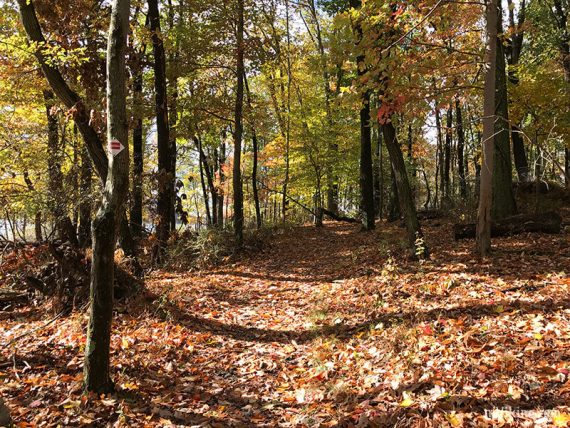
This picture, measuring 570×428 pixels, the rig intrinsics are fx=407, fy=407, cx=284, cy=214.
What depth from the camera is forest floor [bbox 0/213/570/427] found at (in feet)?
12.7

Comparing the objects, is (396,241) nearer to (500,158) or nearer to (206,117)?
(500,158)

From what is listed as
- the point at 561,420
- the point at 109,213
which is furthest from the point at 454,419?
the point at 109,213

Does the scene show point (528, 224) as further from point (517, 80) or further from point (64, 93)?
point (64, 93)

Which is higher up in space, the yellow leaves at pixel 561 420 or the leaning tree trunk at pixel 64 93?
the leaning tree trunk at pixel 64 93

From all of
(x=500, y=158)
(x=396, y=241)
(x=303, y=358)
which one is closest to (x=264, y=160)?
(x=396, y=241)

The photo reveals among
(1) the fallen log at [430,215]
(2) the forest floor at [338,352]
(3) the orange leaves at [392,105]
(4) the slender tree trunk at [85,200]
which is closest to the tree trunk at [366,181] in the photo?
(1) the fallen log at [430,215]

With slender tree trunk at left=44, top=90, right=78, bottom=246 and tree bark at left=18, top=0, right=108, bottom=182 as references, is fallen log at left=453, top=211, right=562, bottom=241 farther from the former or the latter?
slender tree trunk at left=44, top=90, right=78, bottom=246

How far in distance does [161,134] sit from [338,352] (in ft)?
27.6

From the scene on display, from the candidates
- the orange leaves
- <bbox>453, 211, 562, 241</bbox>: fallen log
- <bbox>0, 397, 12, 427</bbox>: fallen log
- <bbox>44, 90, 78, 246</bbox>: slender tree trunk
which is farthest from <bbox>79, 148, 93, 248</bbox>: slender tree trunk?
<bbox>453, 211, 562, 241</bbox>: fallen log

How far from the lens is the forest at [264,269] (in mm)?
4156

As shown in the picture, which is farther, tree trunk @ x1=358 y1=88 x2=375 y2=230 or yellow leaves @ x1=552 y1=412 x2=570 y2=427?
tree trunk @ x1=358 y1=88 x2=375 y2=230

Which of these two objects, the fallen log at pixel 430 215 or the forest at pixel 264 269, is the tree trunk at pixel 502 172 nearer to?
the forest at pixel 264 269

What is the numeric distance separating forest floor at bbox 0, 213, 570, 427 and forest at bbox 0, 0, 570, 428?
30 mm

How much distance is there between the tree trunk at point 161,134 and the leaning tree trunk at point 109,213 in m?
6.22
